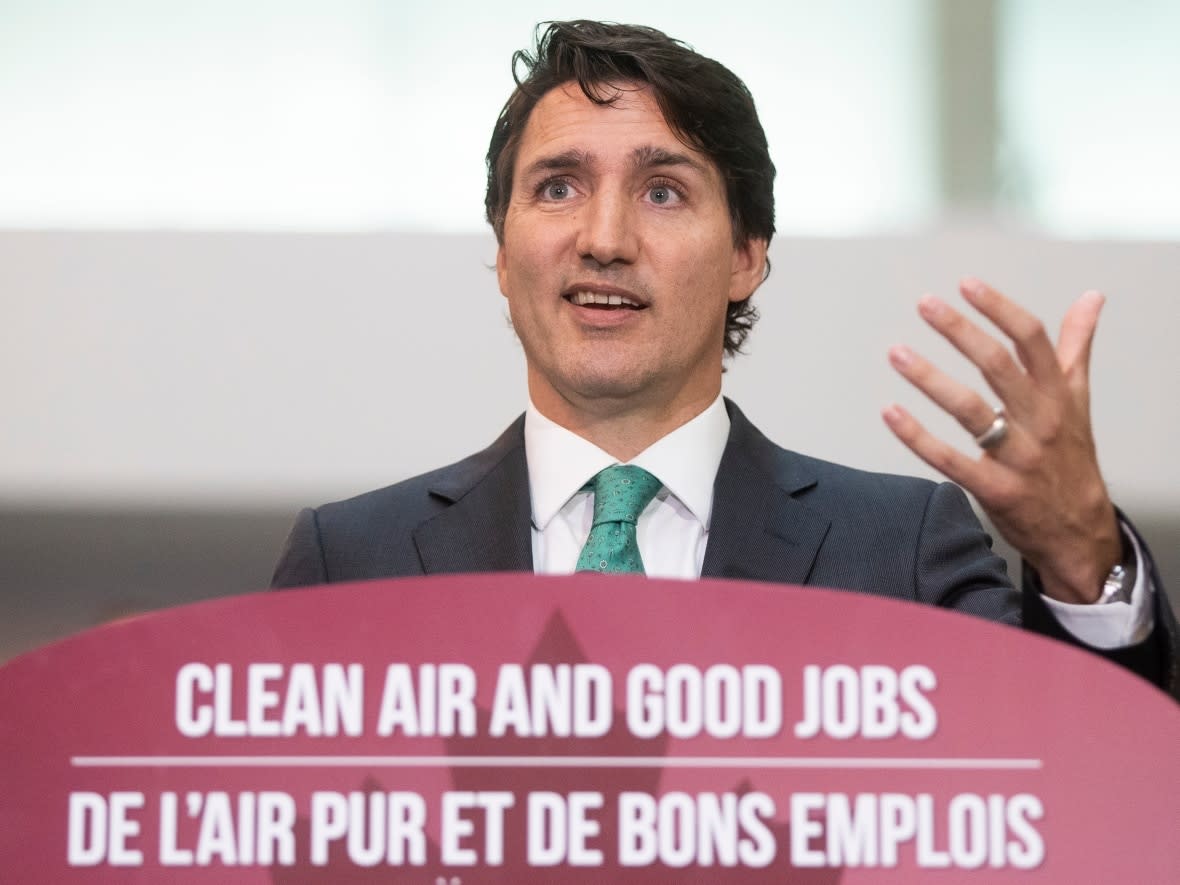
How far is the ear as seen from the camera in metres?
1.47

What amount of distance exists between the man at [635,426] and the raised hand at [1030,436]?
21 cm

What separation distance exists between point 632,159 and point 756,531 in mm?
340

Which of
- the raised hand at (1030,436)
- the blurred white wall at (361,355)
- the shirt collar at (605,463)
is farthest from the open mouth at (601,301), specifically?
the blurred white wall at (361,355)

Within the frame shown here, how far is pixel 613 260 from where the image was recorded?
Answer: 1253 mm

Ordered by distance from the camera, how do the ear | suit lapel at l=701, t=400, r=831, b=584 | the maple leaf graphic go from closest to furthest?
the maple leaf graphic < suit lapel at l=701, t=400, r=831, b=584 < the ear

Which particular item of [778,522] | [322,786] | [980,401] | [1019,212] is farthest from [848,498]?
[1019,212]

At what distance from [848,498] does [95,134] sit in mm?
1276

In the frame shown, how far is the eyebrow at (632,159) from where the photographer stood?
1.27 m

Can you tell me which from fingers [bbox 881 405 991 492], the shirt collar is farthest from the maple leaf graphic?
the shirt collar

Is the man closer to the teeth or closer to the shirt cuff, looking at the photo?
the teeth

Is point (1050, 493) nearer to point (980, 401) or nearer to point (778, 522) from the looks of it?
point (980, 401)

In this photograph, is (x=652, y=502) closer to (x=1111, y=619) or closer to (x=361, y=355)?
(x=1111, y=619)

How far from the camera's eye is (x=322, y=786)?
828mm

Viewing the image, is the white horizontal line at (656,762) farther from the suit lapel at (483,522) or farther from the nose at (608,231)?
the nose at (608,231)
